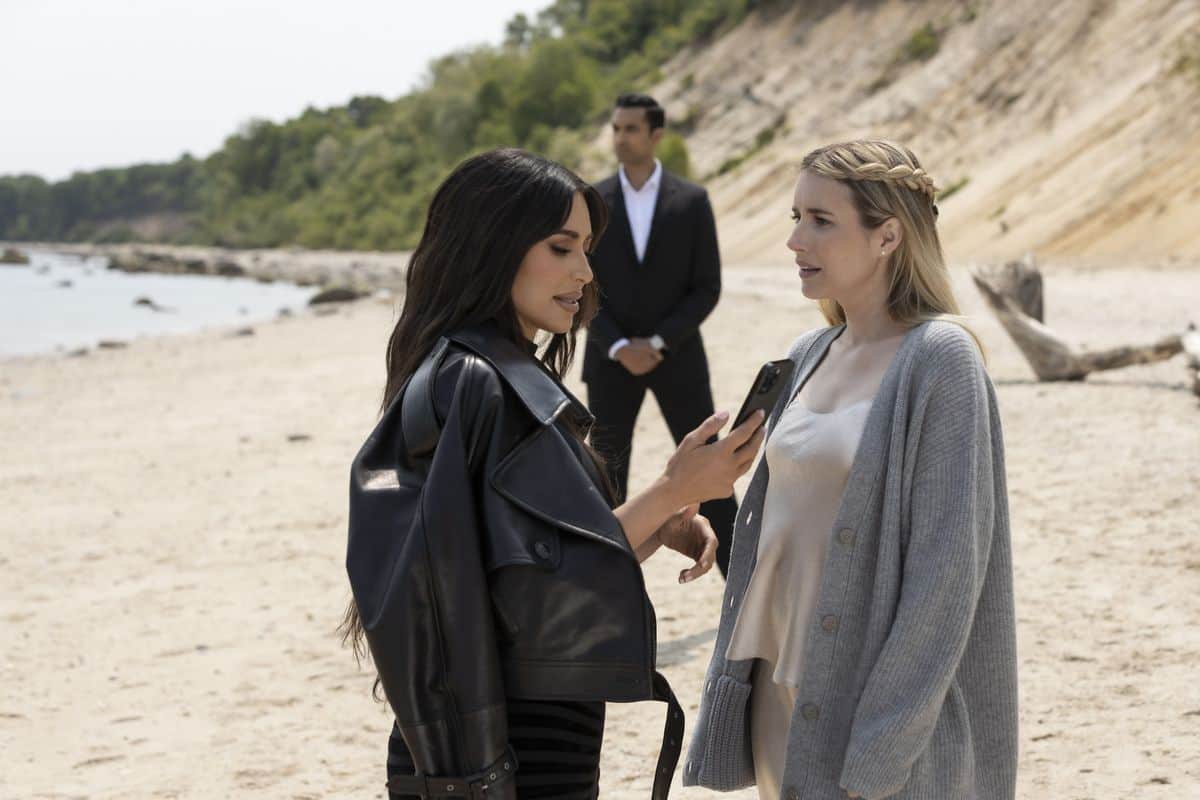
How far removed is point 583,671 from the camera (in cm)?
219

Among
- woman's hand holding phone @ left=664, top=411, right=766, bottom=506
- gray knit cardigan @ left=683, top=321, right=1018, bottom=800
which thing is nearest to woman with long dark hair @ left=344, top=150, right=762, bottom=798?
woman's hand holding phone @ left=664, top=411, right=766, bottom=506

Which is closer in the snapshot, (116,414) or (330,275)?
(116,414)

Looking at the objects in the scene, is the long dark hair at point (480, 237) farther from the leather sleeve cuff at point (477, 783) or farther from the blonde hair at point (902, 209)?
the blonde hair at point (902, 209)

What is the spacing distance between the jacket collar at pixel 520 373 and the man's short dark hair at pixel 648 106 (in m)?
3.68

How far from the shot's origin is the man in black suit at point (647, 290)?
5824 mm

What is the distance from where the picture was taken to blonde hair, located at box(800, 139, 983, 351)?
8.76 ft

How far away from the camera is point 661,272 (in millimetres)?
5895

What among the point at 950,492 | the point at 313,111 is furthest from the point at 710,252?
the point at 313,111

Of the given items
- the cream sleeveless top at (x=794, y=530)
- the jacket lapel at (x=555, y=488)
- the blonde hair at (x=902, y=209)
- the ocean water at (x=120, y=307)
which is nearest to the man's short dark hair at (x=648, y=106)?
the blonde hair at (x=902, y=209)

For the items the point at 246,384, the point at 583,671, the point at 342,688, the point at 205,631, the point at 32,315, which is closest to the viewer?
the point at 583,671

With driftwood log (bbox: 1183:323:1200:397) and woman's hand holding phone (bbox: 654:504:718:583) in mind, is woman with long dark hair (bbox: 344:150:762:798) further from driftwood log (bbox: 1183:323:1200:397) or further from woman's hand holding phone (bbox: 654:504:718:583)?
driftwood log (bbox: 1183:323:1200:397)

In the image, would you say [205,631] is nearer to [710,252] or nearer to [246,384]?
[710,252]

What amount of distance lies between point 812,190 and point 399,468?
3.53 feet

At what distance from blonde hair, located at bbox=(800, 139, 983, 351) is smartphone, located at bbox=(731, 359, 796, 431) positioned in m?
0.28
